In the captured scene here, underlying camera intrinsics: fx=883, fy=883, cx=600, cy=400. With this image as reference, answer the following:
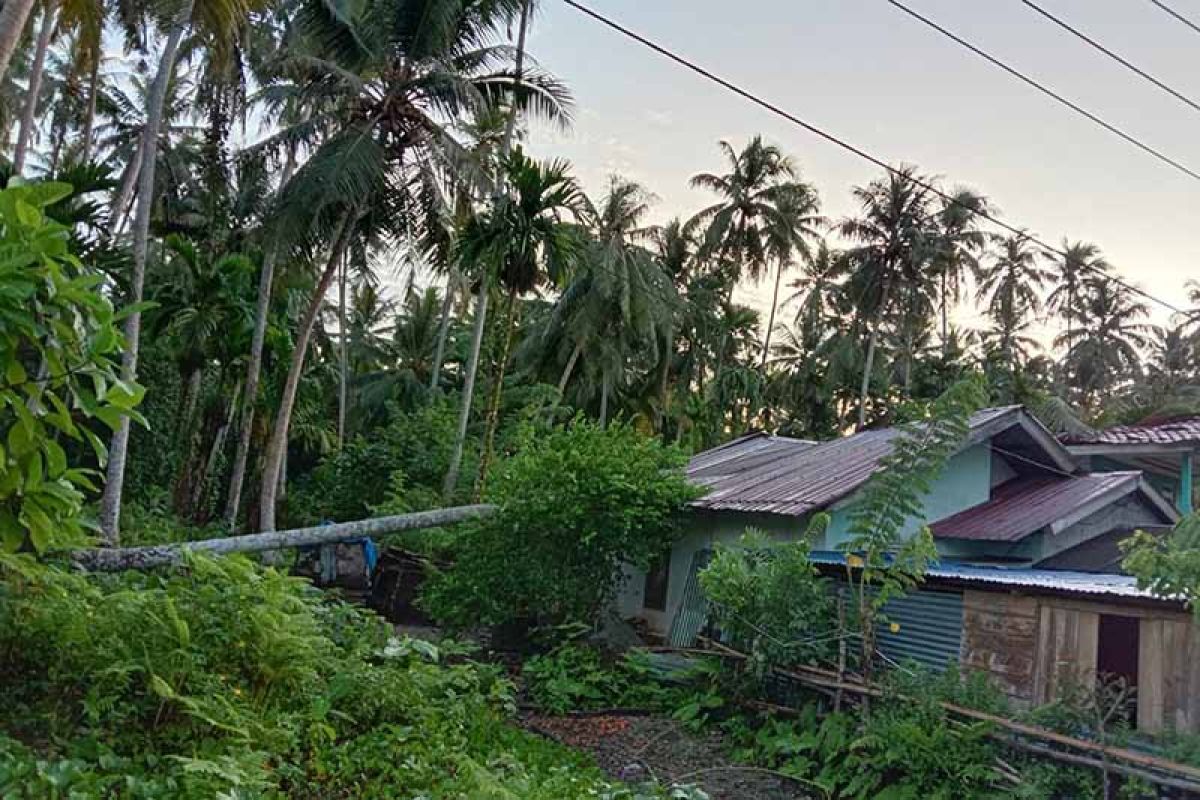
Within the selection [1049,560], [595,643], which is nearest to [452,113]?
[595,643]

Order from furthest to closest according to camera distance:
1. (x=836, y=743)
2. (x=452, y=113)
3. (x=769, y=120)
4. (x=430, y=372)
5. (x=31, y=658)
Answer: (x=430, y=372) < (x=452, y=113) < (x=769, y=120) < (x=836, y=743) < (x=31, y=658)

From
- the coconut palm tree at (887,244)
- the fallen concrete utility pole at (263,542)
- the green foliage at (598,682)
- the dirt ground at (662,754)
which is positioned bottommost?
the dirt ground at (662,754)

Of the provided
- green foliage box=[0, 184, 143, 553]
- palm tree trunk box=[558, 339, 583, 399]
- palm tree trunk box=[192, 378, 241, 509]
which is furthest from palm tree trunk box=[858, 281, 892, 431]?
green foliage box=[0, 184, 143, 553]

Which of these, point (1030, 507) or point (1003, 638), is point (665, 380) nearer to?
point (1030, 507)

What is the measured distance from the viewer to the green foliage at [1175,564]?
5.59 m

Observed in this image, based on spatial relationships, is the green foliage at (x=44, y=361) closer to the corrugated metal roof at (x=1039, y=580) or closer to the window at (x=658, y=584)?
the corrugated metal roof at (x=1039, y=580)

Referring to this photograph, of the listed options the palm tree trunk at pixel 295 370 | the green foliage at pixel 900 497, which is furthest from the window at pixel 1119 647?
the palm tree trunk at pixel 295 370

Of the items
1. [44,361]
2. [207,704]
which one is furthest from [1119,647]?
[44,361]

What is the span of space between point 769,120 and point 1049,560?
6.42 metres

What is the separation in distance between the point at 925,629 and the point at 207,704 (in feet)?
21.9

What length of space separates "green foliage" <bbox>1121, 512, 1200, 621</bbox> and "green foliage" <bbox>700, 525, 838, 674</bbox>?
3024mm

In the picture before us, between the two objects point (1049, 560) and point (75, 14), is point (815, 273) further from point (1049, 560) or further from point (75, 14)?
point (75, 14)

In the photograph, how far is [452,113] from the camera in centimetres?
1429

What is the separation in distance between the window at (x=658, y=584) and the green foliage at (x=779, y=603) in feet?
11.5
